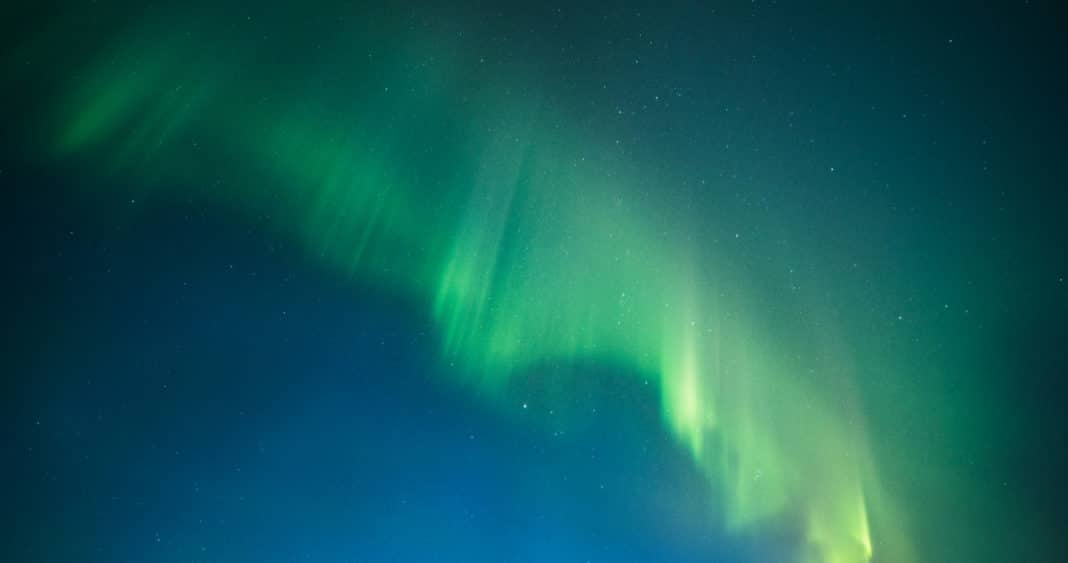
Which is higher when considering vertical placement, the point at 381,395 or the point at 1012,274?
the point at 1012,274

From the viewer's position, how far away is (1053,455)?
3125mm

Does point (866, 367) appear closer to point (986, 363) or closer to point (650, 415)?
point (986, 363)

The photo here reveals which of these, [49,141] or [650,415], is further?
[650,415]

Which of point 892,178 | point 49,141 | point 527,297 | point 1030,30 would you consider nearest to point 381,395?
point 527,297

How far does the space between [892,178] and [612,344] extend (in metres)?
1.40

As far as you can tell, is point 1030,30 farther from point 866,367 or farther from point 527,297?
point 527,297

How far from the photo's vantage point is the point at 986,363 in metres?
3.16

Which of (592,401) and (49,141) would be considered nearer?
(49,141)

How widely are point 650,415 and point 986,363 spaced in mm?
1467

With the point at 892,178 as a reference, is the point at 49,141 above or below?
below

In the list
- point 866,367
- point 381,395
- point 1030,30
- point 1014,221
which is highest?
point 1030,30

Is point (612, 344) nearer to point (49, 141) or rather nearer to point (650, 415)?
point (650, 415)

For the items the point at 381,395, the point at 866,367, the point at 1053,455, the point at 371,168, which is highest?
the point at 371,168

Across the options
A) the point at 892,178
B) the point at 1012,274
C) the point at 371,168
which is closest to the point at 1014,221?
the point at 1012,274
